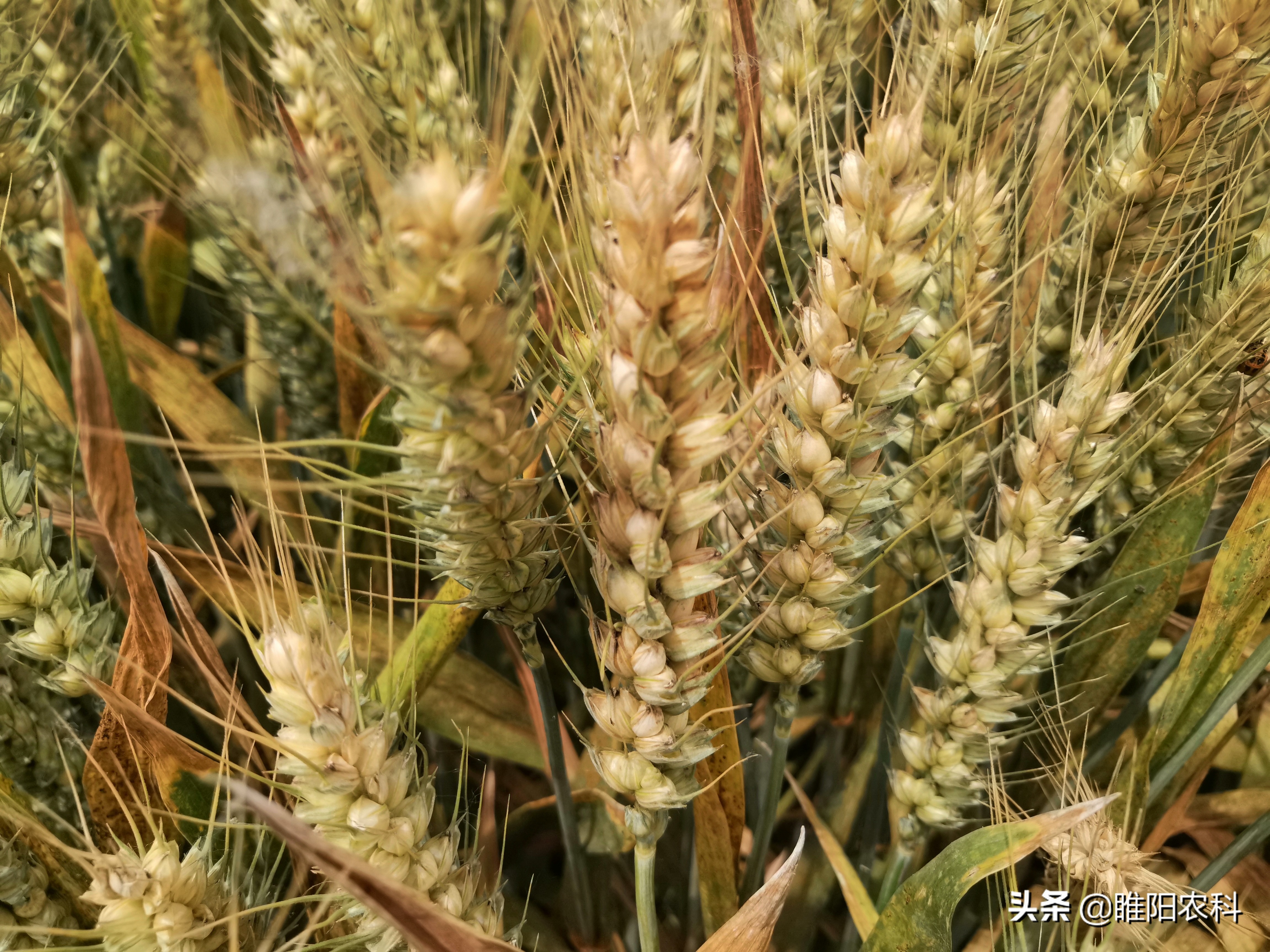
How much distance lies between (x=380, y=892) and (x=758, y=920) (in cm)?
19

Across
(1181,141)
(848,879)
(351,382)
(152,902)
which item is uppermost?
(1181,141)

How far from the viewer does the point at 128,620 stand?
A: 1.61 ft

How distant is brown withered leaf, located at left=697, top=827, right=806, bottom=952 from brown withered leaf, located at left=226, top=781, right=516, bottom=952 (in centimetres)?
12

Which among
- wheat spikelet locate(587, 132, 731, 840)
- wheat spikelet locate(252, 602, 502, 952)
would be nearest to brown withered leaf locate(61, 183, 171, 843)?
wheat spikelet locate(252, 602, 502, 952)

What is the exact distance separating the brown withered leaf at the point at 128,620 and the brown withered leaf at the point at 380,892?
18 centimetres

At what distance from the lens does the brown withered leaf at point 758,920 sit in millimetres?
400

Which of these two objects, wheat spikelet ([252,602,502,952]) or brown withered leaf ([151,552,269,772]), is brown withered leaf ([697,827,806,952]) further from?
brown withered leaf ([151,552,269,772])

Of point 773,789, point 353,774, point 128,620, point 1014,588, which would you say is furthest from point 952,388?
point 128,620

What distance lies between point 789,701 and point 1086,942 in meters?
0.20

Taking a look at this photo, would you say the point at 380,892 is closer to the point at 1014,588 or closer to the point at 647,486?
the point at 647,486

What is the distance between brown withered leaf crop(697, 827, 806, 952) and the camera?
400mm

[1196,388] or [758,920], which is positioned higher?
[1196,388]

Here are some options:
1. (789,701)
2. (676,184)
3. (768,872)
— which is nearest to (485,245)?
(676,184)

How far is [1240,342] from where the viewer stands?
1.66 feet
